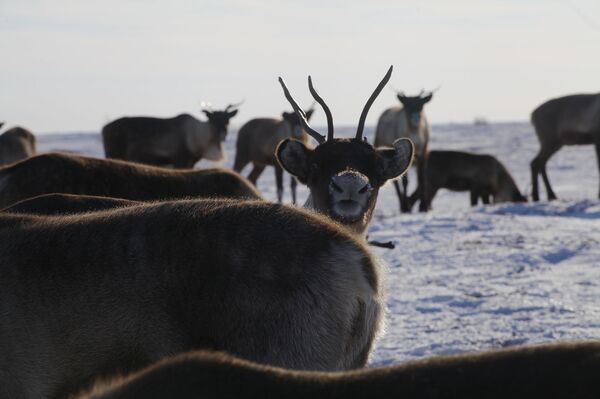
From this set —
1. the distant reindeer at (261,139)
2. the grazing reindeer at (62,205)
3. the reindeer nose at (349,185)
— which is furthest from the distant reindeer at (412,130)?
the grazing reindeer at (62,205)

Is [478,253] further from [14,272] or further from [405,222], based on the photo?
[14,272]

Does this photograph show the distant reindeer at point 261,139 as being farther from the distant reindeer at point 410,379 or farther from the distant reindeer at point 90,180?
the distant reindeer at point 410,379

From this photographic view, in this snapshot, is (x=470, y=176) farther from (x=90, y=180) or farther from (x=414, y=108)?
(x=90, y=180)

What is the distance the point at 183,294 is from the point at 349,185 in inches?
90.4

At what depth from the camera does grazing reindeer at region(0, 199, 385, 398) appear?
333cm

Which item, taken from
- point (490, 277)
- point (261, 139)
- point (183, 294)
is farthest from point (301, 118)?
point (261, 139)

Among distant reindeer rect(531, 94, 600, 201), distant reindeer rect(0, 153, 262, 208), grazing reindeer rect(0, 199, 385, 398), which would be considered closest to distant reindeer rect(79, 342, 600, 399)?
grazing reindeer rect(0, 199, 385, 398)

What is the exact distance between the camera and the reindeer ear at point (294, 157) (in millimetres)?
6141

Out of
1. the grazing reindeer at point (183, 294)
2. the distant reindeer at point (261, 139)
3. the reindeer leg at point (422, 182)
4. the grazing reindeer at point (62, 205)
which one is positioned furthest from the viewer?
the distant reindeer at point (261, 139)

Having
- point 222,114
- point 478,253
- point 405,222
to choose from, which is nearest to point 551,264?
point 478,253

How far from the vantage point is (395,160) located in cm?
620

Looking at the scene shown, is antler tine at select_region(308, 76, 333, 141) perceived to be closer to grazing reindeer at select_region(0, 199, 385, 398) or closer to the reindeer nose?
the reindeer nose

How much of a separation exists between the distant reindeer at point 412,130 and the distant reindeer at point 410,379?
16.7 m

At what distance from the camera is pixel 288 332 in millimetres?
3318
